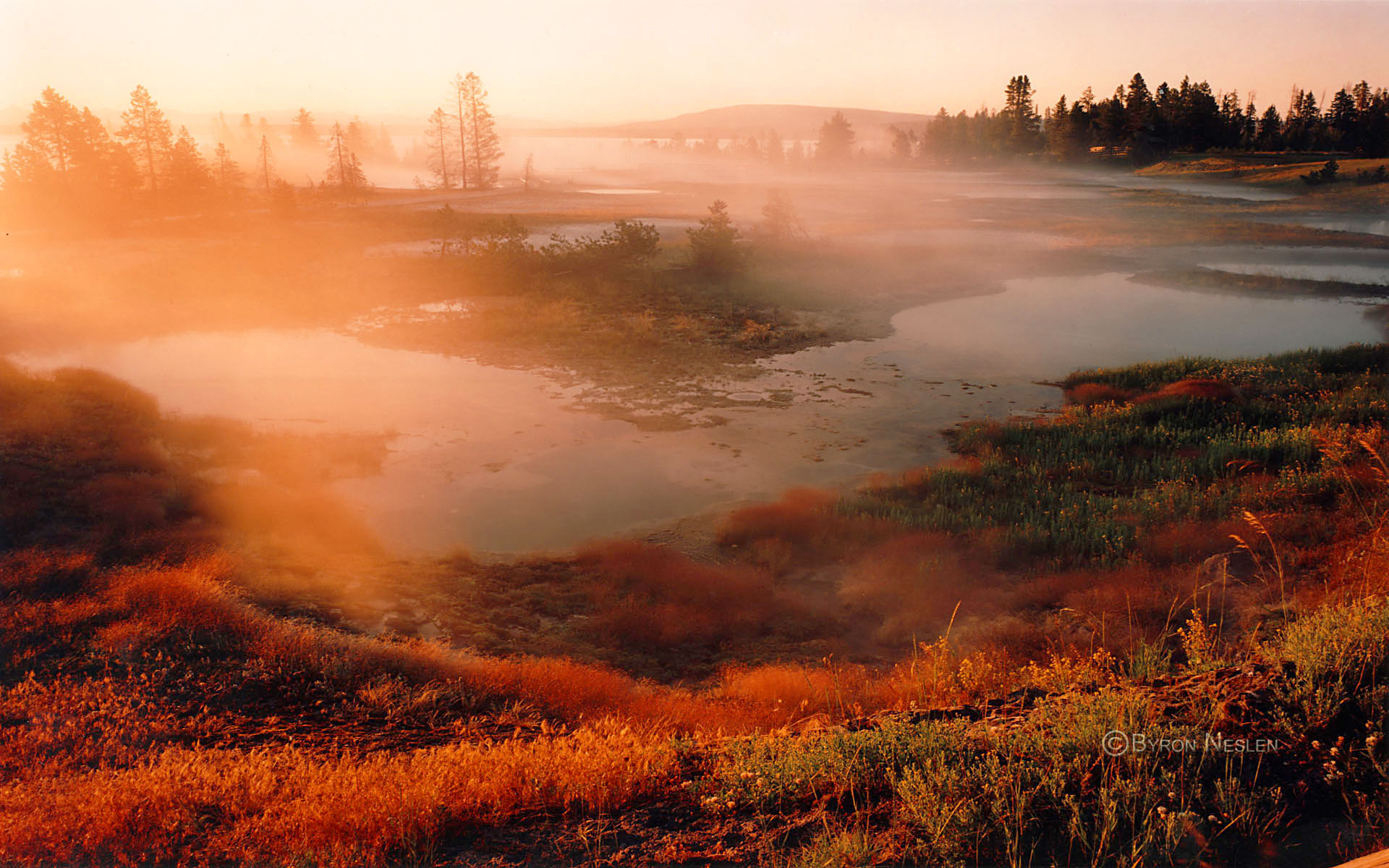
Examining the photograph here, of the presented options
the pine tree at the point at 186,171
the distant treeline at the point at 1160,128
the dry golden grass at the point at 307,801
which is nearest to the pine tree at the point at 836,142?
the distant treeline at the point at 1160,128

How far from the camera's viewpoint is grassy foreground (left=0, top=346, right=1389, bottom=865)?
379 centimetres

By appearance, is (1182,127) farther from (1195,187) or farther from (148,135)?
(148,135)

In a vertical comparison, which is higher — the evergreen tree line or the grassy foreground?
the evergreen tree line

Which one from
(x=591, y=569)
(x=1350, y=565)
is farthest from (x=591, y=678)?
(x=1350, y=565)

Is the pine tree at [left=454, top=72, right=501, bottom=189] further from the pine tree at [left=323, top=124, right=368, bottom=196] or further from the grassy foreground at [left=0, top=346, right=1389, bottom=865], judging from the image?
the grassy foreground at [left=0, top=346, right=1389, bottom=865]

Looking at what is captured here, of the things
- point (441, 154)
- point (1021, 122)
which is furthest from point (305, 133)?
point (1021, 122)

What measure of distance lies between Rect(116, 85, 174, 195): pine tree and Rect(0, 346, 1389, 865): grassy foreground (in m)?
55.6

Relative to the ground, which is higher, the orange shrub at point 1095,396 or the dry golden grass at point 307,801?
the orange shrub at point 1095,396

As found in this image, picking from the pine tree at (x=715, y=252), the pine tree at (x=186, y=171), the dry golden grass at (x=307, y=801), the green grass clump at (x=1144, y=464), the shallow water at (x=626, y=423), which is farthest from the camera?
the pine tree at (x=186, y=171)

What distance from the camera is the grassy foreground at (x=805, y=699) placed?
3795 mm

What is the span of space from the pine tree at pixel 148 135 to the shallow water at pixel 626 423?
43464 mm

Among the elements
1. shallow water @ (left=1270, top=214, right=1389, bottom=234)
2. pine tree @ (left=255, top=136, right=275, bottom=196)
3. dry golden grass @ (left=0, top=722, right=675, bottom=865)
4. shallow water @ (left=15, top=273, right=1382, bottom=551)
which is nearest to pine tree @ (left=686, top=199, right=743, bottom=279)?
shallow water @ (left=15, top=273, right=1382, bottom=551)

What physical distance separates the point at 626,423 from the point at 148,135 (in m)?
59.8

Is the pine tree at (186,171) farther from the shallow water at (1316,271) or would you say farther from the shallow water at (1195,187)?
the shallow water at (1195,187)
